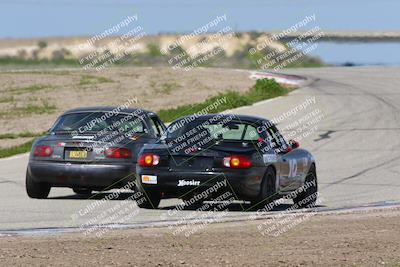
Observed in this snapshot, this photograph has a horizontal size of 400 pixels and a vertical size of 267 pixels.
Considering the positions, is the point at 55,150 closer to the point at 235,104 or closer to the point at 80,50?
the point at 235,104

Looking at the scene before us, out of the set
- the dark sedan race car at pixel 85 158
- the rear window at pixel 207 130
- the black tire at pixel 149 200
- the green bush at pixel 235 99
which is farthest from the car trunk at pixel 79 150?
the green bush at pixel 235 99

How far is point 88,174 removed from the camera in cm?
1570

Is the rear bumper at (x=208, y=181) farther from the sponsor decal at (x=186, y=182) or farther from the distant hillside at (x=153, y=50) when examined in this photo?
the distant hillside at (x=153, y=50)

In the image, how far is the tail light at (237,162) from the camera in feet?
46.3

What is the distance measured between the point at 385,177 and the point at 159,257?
10.9 meters

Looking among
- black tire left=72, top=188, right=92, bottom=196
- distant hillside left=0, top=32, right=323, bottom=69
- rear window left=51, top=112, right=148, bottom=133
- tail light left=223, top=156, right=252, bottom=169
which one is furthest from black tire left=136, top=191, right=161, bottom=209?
distant hillside left=0, top=32, right=323, bottom=69

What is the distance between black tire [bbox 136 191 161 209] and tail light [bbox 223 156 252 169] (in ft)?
3.69

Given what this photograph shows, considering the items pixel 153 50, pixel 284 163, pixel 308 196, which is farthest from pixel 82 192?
pixel 153 50

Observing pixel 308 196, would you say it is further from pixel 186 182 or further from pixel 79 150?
pixel 79 150

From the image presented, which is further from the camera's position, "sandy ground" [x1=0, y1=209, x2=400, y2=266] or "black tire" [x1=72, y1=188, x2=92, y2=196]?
"black tire" [x1=72, y1=188, x2=92, y2=196]

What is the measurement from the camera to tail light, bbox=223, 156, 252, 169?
46.3 feet

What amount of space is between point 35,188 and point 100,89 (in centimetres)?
2971

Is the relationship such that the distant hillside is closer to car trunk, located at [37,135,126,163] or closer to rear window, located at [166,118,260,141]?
car trunk, located at [37,135,126,163]

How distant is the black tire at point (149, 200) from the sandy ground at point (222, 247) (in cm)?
193
